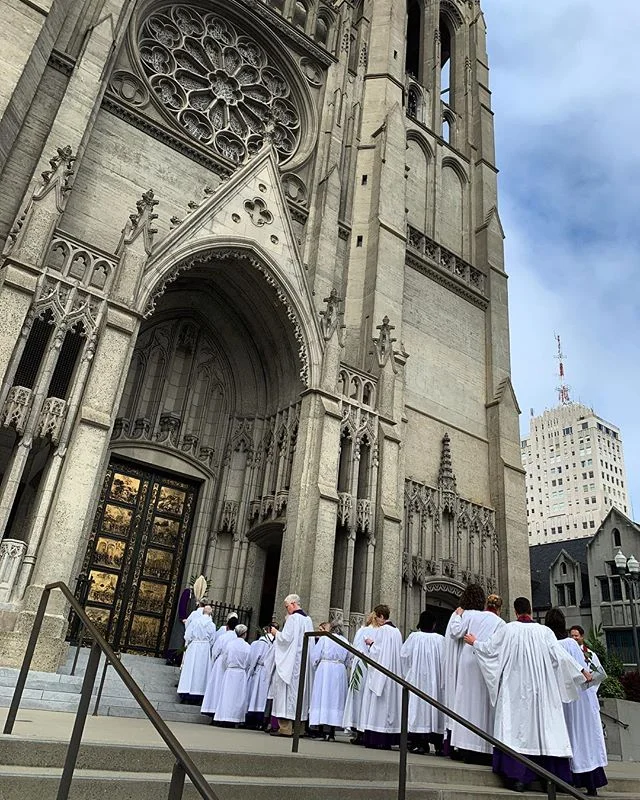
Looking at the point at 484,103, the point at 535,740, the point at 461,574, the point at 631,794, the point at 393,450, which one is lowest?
the point at 631,794

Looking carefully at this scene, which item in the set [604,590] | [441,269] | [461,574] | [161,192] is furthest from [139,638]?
[604,590]

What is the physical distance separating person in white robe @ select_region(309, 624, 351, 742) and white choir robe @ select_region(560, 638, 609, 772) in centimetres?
306

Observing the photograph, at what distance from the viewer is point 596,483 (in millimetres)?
87750

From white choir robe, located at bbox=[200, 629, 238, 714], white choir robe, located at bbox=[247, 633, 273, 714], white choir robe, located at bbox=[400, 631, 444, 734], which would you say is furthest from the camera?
white choir robe, located at bbox=[247, 633, 273, 714]

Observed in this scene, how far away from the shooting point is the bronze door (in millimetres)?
13391

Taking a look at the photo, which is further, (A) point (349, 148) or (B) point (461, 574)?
(A) point (349, 148)

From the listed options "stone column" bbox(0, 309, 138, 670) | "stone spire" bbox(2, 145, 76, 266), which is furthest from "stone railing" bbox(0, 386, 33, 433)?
"stone spire" bbox(2, 145, 76, 266)

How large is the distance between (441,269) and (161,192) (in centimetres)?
1019

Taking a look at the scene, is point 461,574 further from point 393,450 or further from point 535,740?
point 535,740

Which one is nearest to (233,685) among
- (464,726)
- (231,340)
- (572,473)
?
(464,726)

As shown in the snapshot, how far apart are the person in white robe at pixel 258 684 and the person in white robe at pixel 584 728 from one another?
14.2ft

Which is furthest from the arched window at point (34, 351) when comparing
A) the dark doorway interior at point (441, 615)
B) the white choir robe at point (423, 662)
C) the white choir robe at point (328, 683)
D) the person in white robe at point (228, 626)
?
the dark doorway interior at point (441, 615)

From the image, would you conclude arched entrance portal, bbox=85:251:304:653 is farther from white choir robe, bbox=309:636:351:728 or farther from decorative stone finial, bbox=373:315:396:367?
white choir robe, bbox=309:636:351:728

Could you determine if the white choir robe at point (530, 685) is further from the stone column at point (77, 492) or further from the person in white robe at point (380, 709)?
the stone column at point (77, 492)
